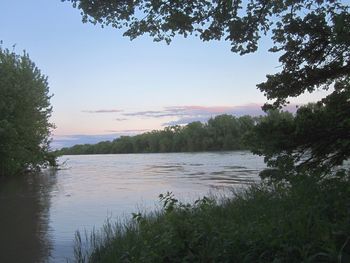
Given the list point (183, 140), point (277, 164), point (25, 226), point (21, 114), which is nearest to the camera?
point (277, 164)

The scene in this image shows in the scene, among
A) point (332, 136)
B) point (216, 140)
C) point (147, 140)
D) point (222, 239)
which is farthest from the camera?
point (147, 140)

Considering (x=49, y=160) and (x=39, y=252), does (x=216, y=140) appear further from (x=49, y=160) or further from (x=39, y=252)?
(x=39, y=252)

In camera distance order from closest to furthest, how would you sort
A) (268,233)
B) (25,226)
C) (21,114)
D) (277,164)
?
1. (268,233)
2. (277,164)
3. (25,226)
4. (21,114)

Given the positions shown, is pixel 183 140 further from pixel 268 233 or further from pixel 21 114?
pixel 268 233

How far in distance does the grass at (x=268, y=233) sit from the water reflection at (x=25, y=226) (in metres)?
4.01

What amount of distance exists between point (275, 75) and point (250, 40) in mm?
2958

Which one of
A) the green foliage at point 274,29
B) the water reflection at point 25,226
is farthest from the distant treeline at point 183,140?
the green foliage at point 274,29

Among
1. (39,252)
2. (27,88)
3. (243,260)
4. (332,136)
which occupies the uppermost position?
(27,88)

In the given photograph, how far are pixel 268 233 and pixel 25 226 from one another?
1222 centimetres

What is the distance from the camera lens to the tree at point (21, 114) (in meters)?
36.6

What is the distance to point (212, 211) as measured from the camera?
29.4ft

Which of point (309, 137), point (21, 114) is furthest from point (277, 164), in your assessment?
point (21, 114)

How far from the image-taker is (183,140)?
133875 mm

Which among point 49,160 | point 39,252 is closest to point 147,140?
point 49,160
